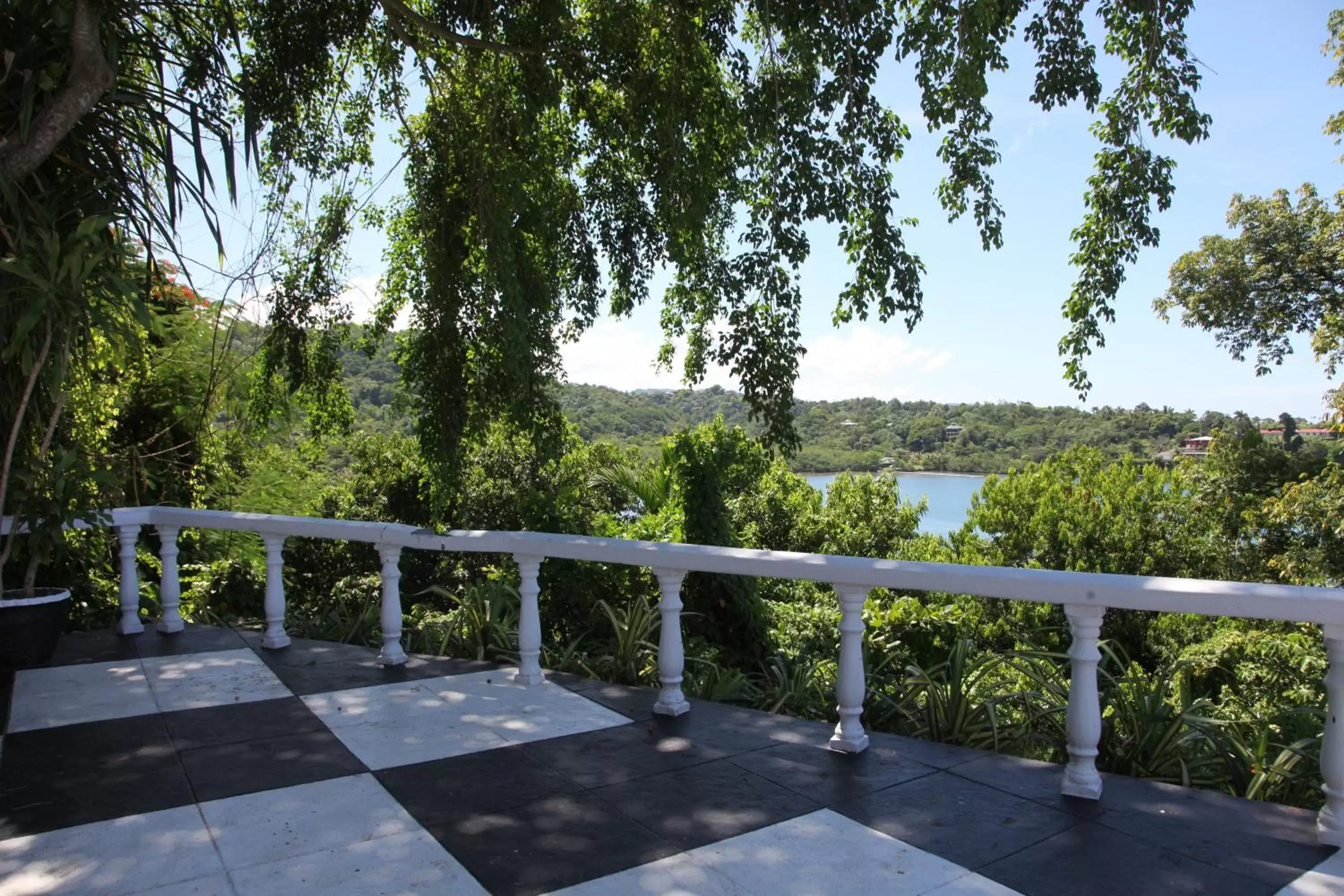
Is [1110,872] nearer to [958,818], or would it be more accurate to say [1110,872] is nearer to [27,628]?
[958,818]

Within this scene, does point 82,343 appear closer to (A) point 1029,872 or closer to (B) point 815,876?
(B) point 815,876

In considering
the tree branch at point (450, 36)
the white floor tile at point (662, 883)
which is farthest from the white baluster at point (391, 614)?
the tree branch at point (450, 36)

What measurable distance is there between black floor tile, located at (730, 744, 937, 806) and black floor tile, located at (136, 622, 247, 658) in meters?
3.29

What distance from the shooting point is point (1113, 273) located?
4766mm

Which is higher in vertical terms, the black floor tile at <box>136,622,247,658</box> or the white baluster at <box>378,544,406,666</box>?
the white baluster at <box>378,544,406,666</box>

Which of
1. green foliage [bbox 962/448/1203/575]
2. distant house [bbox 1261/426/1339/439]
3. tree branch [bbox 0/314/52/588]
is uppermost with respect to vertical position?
distant house [bbox 1261/426/1339/439]

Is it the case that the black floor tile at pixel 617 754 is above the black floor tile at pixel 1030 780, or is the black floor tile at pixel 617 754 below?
below

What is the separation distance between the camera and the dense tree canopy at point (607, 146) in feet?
14.8

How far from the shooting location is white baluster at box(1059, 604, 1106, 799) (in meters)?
2.79

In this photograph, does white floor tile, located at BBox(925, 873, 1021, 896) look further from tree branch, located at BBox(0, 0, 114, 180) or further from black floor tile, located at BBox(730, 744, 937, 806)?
tree branch, located at BBox(0, 0, 114, 180)

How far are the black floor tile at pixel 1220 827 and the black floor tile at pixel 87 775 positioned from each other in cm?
291

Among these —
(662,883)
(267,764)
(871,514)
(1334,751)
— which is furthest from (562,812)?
(871,514)

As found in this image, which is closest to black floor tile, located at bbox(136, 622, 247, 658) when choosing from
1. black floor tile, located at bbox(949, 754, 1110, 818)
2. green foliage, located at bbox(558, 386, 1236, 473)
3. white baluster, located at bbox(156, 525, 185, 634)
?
white baluster, located at bbox(156, 525, 185, 634)

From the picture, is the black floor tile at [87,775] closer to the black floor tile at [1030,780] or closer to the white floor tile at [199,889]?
the white floor tile at [199,889]
